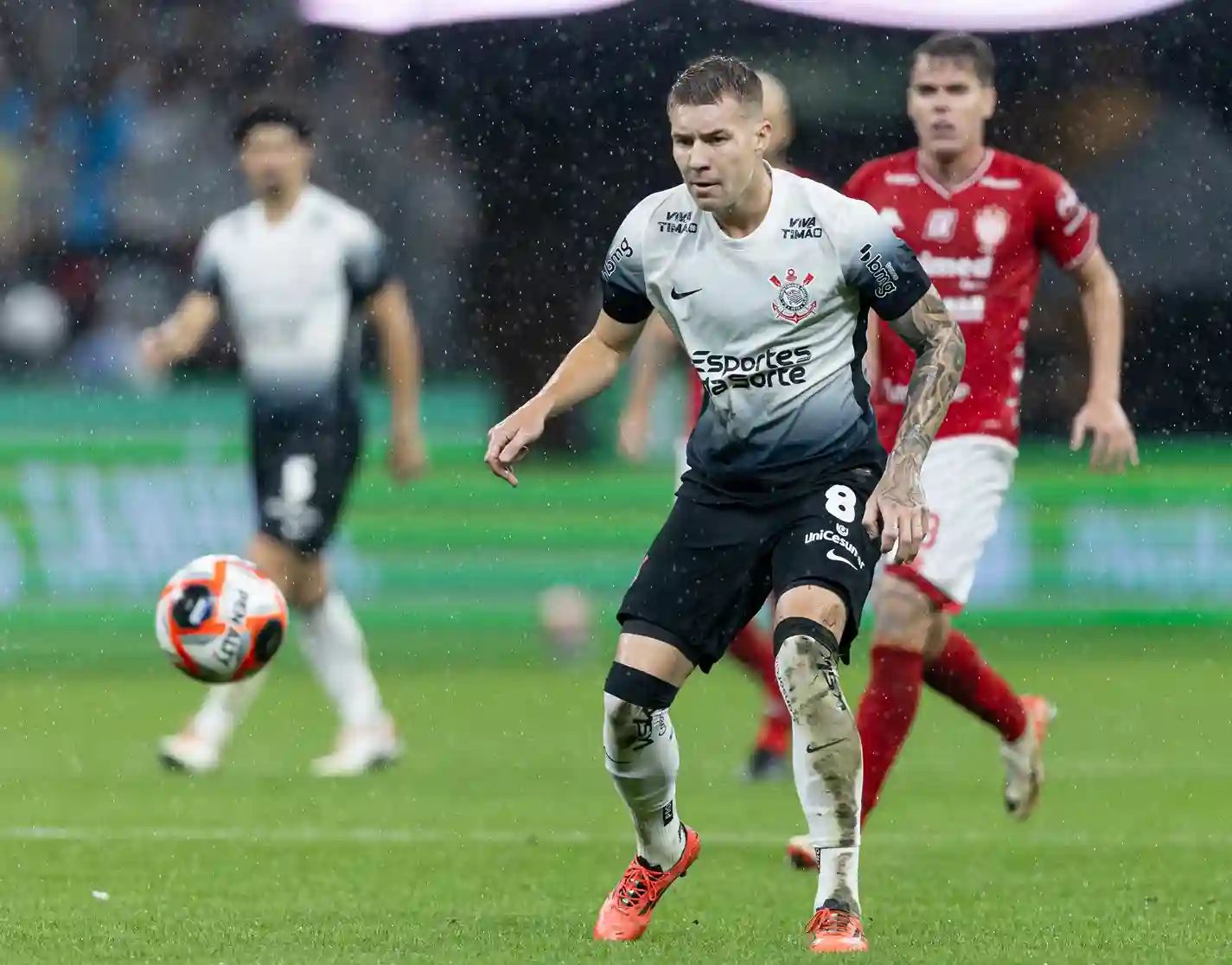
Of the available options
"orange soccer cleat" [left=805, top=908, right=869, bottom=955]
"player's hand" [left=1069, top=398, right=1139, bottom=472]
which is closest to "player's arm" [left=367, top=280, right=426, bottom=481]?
"player's hand" [left=1069, top=398, right=1139, bottom=472]

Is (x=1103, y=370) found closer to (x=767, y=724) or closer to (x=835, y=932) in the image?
(x=767, y=724)

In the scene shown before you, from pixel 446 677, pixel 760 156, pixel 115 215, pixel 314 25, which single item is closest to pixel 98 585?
pixel 446 677

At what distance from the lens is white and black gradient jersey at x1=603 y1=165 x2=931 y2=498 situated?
561 centimetres

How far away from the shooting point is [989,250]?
7320 mm

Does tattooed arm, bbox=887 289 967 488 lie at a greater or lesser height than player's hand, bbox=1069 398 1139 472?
greater

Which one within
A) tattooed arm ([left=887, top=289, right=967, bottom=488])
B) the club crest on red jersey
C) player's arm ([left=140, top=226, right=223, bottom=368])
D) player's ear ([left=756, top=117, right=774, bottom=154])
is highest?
player's ear ([left=756, top=117, right=774, bottom=154])

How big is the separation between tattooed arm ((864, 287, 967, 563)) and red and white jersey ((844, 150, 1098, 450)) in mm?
1648

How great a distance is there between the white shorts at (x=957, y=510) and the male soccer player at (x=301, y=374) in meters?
2.74

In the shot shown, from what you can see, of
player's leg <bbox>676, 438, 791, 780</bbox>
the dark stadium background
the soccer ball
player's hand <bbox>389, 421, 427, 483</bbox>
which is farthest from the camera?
player's hand <bbox>389, 421, 427, 483</bbox>

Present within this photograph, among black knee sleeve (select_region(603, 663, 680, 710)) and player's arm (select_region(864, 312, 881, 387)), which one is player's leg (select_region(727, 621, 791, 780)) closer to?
player's arm (select_region(864, 312, 881, 387))

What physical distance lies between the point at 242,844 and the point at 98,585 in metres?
5.73

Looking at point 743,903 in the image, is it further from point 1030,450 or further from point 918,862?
point 1030,450

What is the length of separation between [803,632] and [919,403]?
23.5 inches

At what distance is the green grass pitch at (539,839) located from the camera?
5.55m
